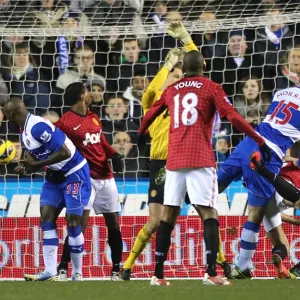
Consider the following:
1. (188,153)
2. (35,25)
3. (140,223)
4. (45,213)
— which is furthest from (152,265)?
(188,153)

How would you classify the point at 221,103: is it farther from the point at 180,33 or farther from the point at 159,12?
the point at 159,12

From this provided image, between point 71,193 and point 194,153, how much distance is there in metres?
1.99

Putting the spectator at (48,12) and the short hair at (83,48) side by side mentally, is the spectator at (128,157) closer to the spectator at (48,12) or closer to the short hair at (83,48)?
the short hair at (83,48)

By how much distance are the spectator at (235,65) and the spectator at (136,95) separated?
876 millimetres

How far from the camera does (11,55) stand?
44.4ft

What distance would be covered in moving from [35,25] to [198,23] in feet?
6.59

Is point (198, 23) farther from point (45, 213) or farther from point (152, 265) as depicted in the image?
point (45, 213)

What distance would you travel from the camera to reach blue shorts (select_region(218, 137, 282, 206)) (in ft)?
31.1

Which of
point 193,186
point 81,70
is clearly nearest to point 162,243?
point 193,186

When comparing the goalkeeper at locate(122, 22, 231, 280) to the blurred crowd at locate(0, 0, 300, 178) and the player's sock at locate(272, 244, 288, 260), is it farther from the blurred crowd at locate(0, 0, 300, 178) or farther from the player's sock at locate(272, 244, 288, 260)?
the blurred crowd at locate(0, 0, 300, 178)

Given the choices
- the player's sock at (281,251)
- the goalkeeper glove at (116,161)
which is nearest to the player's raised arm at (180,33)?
the goalkeeper glove at (116,161)

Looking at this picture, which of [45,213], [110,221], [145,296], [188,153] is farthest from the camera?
[110,221]

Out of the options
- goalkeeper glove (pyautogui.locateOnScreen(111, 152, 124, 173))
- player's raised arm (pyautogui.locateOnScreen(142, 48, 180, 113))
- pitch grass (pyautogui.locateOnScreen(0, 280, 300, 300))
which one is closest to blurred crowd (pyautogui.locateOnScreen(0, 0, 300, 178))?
goalkeeper glove (pyautogui.locateOnScreen(111, 152, 124, 173))

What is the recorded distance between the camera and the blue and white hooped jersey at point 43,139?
9.38 metres
